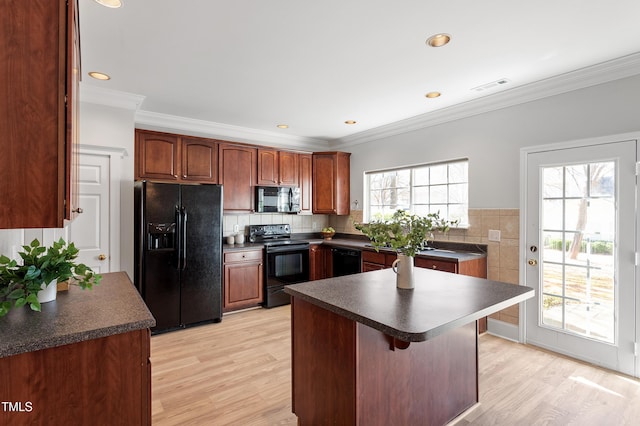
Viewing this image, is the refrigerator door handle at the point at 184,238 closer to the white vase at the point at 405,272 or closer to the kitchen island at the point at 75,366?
the kitchen island at the point at 75,366

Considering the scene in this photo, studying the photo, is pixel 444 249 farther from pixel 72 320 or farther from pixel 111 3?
pixel 111 3

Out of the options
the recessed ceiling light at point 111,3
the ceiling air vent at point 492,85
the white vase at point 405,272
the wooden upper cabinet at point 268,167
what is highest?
the ceiling air vent at point 492,85

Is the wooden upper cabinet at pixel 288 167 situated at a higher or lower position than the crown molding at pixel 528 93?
lower

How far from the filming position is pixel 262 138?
16.5 feet

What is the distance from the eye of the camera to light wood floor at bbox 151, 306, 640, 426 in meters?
2.10

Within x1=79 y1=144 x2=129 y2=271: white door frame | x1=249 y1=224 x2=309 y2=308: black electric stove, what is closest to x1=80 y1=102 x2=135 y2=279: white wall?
x1=79 y1=144 x2=129 y2=271: white door frame

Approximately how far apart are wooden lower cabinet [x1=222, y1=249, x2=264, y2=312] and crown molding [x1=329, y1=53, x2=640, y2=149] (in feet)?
8.63

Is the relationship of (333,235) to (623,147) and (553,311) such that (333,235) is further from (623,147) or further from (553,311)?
(623,147)

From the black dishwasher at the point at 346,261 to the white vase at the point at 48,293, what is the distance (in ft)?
11.1

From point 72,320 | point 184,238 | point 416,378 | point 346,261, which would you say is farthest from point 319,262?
point 72,320

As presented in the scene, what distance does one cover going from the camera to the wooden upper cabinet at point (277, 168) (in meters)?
4.74

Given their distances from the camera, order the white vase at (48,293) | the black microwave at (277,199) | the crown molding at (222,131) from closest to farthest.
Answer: the white vase at (48,293) < the crown molding at (222,131) < the black microwave at (277,199)

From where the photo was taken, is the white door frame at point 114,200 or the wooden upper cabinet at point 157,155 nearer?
the white door frame at point 114,200

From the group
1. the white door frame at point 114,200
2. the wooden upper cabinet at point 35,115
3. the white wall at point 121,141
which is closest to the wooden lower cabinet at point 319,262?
the white wall at point 121,141
